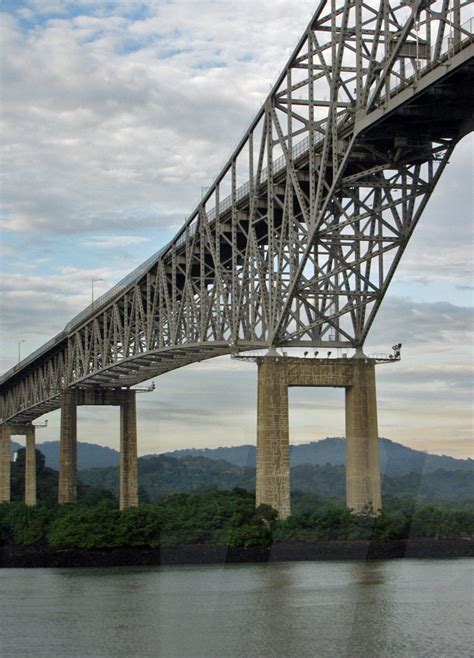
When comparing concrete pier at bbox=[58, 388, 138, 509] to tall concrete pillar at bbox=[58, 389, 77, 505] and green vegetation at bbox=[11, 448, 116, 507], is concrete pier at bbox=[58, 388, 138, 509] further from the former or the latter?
green vegetation at bbox=[11, 448, 116, 507]

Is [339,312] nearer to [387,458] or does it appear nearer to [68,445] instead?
[387,458]

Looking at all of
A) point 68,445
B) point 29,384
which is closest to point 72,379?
point 68,445

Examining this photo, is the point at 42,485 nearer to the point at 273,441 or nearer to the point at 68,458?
the point at 68,458

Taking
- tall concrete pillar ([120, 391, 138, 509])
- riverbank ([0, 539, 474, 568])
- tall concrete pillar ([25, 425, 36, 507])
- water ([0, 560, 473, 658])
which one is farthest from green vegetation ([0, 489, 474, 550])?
tall concrete pillar ([25, 425, 36, 507])

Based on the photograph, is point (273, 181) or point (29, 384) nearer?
point (273, 181)

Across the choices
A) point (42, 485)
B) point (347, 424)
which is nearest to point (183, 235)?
point (347, 424)
